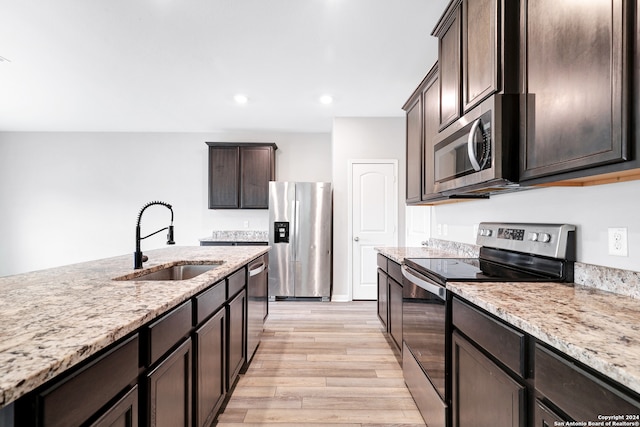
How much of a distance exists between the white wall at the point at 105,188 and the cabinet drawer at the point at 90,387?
4386 mm

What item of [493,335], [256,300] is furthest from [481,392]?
[256,300]

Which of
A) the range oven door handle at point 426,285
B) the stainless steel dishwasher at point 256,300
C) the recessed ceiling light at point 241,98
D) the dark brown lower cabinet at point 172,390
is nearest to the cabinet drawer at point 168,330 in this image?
the dark brown lower cabinet at point 172,390

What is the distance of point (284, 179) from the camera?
5.25 meters

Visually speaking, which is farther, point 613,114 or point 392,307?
point 392,307

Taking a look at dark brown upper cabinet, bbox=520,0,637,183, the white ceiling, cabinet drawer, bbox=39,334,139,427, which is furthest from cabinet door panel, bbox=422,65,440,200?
cabinet drawer, bbox=39,334,139,427

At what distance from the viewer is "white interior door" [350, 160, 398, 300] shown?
14.4 feet

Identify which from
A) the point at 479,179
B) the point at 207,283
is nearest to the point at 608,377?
the point at 479,179

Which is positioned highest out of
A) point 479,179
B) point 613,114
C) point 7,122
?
point 7,122

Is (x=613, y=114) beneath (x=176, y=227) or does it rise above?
above

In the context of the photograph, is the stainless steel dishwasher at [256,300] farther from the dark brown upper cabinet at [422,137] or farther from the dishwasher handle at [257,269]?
the dark brown upper cabinet at [422,137]

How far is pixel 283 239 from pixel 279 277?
0.55m

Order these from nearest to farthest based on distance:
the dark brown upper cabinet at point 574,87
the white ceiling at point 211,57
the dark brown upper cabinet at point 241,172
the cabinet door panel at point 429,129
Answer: the dark brown upper cabinet at point 574,87 → the white ceiling at point 211,57 → the cabinet door panel at point 429,129 → the dark brown upper cabinet at point 241,172

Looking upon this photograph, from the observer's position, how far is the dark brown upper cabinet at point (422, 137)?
2.35m

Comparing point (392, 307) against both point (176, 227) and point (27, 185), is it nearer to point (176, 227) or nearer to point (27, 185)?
point (176, 227)
